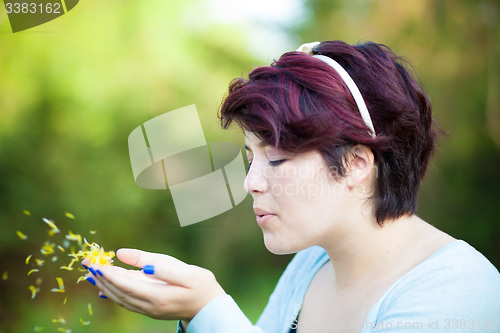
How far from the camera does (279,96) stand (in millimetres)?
1405

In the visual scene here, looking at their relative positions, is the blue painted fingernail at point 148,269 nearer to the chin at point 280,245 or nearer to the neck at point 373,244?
the chin at point 280,245

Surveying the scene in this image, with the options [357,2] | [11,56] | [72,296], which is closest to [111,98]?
[11,56]

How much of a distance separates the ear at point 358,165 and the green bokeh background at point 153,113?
2.97 m

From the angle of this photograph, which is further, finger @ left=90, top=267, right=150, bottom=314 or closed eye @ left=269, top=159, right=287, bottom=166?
closed eye @ left=269, top=159, right=287, bottom=166

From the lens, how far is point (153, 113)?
15.5ft

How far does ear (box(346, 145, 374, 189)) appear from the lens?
1.46 m

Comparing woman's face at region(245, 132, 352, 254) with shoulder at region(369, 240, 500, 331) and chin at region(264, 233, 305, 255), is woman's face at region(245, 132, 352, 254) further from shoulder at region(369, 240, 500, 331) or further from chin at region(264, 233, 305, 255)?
shoulder at region(369, 240, 500, 331)

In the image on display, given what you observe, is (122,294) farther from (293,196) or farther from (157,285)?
(293,196)

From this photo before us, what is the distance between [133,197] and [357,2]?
2894 millimetres

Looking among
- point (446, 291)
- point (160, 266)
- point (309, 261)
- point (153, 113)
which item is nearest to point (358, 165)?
point (446, 291)

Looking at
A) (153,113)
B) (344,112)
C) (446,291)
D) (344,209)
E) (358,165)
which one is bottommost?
(153,113)

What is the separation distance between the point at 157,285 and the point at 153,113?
3.65 meters

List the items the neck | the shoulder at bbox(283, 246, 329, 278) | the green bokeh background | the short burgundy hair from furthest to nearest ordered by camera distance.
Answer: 1. the green bokeh background
2. the shoulder at bbox(283, 246, 329, 278)
3. the neck
4. the short burgundy hair

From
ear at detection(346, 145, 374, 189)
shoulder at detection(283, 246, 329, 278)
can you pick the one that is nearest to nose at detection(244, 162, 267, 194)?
ear at detection(346, 145, 374, 189)
